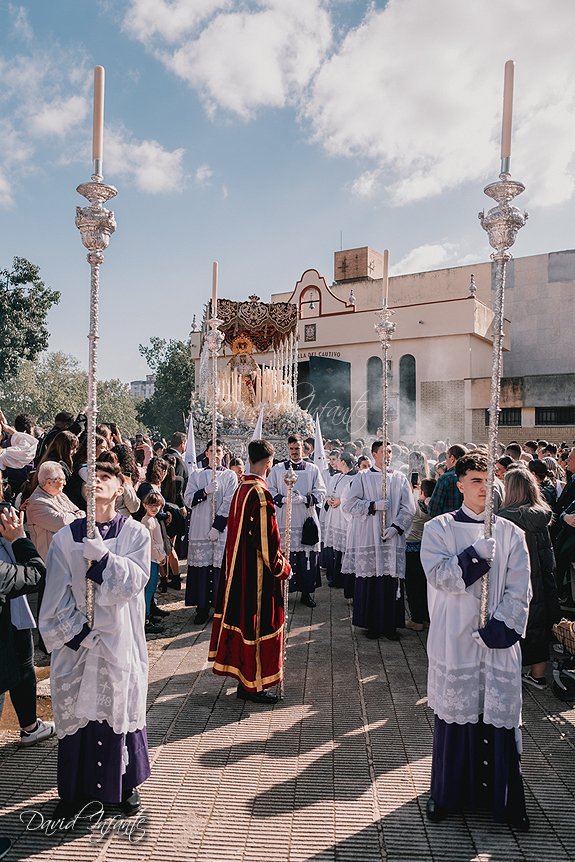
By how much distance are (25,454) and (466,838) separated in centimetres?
670

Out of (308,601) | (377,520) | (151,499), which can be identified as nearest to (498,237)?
(377,520)

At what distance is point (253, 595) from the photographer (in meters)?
5.62

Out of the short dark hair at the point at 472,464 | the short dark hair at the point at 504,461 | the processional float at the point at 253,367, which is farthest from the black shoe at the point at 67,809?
the processional float at the point at 253,367

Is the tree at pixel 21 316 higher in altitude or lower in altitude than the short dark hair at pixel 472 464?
higher

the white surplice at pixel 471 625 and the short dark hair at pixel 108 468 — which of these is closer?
the white surplice at pixel 471 625

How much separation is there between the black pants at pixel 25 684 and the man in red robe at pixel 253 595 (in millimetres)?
1585

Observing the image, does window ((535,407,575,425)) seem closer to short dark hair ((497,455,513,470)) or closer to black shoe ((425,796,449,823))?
short dark hair ((497,455,513,470))

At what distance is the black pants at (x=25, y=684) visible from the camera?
4.51 m

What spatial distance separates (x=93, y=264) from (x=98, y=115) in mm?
804

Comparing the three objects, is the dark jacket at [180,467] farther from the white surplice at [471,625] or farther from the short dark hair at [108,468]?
the white surplice at [471,625]

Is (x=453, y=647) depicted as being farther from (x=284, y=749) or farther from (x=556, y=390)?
(x=556, y=390)

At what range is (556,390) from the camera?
2564 centimetres

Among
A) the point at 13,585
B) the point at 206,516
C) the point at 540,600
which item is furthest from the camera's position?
the point at 206,516

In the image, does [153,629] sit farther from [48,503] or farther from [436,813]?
[436,813]
